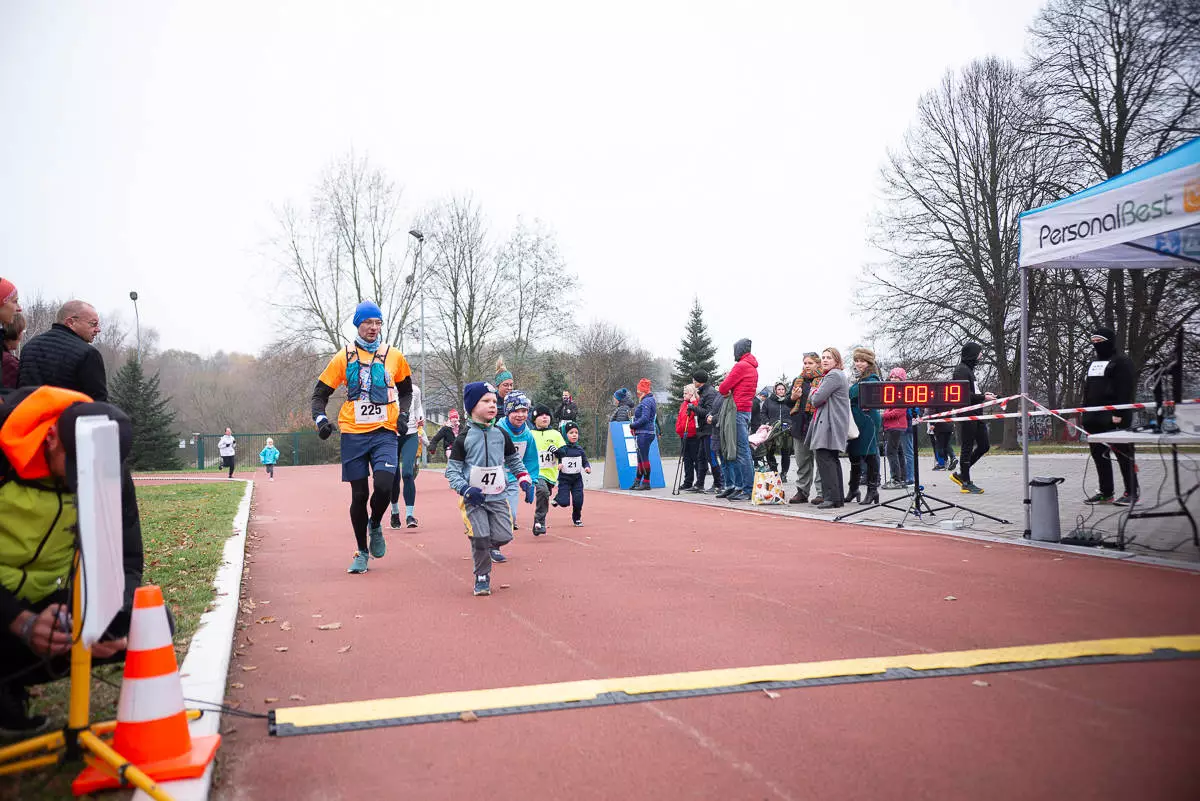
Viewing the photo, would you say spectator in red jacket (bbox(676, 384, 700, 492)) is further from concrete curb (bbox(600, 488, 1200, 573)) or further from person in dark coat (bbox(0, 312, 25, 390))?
person in dark coat (bbox(0, 312, 25, 390))

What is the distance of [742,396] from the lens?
15.3m

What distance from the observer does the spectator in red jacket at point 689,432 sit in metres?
17.3

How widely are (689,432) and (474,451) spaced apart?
10.2 metres

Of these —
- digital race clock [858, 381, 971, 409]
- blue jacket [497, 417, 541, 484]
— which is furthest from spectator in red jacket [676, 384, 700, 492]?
blue jacket [497, 417, 541, 484]

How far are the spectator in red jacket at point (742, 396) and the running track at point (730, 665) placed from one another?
5952 mm

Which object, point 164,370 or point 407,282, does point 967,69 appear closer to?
point 407,282

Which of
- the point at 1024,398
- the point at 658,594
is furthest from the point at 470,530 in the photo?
the point at 1024,398

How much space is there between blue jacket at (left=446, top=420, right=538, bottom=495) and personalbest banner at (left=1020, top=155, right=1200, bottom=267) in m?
5.87

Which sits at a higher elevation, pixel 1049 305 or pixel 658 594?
pixel 1049 305

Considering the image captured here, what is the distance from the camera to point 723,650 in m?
5.09

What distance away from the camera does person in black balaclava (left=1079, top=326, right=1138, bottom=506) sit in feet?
34.6

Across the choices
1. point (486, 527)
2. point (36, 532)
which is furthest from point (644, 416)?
point (36, 532)

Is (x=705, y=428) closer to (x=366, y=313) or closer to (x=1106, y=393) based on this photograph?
(x=1106, y=393)

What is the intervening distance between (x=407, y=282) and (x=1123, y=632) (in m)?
46.9
